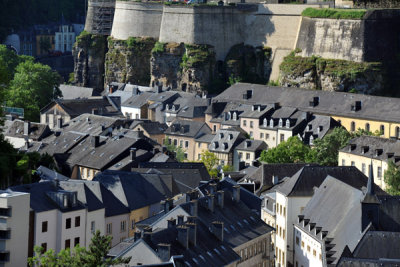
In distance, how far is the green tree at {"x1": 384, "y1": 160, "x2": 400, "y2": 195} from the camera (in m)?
81.9

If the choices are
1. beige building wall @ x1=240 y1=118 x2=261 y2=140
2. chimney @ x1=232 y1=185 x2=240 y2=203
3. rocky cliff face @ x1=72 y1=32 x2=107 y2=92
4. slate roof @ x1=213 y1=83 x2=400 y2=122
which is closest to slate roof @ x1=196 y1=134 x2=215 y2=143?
beige building wall @ x1=240 y1=118 x2=261 y2=140

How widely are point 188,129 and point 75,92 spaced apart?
27.4m

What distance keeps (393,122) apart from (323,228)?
37282 mm

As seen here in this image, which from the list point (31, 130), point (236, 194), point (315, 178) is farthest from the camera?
point (31, 130)

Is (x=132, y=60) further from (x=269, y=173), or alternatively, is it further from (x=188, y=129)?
(x=269, y=173)

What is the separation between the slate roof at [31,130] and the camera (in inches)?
3875

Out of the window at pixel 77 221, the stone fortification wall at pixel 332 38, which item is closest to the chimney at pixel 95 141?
the window at pixel 77 221

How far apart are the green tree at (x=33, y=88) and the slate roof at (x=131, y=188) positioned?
149ft

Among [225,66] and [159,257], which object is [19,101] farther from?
[159,257]

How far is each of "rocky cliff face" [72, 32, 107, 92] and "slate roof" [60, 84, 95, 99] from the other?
14.6 feet

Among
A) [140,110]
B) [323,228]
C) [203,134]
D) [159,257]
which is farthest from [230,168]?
[159,257]

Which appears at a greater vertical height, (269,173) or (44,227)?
(269,173)

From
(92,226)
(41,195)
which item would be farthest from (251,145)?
(41,195)

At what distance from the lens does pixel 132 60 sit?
427 feet
